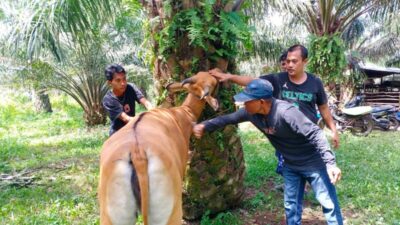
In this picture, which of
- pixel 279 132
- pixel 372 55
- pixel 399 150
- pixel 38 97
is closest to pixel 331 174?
pixel 279 132

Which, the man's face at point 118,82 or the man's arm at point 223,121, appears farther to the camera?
the man's face at point 118,82

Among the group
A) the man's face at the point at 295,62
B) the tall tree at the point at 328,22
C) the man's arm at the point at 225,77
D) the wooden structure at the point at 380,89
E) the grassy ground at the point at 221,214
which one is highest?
the man's face at the point at 295,62

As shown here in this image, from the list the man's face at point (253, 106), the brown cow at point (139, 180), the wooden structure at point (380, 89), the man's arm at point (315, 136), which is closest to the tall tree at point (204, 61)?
the man's face at point (253, 106)

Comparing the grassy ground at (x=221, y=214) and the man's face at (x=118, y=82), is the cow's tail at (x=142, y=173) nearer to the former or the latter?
the grassy ground at (x=221, y=214)

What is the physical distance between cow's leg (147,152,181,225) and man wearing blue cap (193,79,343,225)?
107cm

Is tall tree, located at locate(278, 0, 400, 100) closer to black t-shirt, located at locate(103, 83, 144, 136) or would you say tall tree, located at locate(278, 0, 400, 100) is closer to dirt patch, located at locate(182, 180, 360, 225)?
dirt patch, located at locate(182, 180, 360, 225)

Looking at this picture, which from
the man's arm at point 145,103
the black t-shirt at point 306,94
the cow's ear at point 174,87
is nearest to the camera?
the black t-shirt at point 306,94

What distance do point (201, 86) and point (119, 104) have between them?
1.24 meters

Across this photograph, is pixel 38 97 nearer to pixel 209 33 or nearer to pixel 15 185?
pixel 15 185

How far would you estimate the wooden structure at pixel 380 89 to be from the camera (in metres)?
18.1

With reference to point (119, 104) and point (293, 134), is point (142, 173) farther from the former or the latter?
point (119, 104)

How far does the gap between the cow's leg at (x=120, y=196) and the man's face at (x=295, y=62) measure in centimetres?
215

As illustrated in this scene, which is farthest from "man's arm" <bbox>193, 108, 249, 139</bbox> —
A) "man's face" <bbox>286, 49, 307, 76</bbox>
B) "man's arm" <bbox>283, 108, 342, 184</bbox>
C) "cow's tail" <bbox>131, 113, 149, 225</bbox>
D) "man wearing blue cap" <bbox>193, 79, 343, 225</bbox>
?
"cow's tail" <bbox>131, 113, 149, 225</bbox>

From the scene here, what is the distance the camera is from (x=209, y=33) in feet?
14.1
